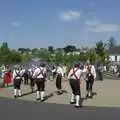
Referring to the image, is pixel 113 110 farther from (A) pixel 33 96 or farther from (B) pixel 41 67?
(A) pixel 33 96

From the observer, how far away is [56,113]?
592 inches

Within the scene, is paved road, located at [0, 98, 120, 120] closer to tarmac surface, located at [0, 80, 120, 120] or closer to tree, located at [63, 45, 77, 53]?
tarmac surface, located at [0, 80, 120, 120]

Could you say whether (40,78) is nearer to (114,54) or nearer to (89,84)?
(89,84)

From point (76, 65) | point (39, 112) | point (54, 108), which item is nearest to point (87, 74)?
point (76, 65)

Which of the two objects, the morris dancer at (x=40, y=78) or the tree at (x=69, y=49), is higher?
the tree at (x=69, y=49)

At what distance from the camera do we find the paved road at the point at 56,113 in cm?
1394

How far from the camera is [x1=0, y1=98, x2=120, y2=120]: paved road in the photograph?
13944 mm

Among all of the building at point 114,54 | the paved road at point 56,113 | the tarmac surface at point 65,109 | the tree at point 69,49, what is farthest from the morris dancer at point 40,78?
the tree at point 69,49

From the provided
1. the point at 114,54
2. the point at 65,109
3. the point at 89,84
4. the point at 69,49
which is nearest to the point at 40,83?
the point at 89,84

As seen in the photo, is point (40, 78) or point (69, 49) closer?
point (40, 78)

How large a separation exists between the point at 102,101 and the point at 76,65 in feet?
8.20

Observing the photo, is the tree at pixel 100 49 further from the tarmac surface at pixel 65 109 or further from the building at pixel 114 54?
the tarmac surface at pixel 65 109

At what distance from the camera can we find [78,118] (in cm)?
1376

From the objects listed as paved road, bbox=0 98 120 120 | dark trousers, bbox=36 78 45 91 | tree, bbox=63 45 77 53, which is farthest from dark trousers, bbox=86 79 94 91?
tree, bbox=63 45 77 53
